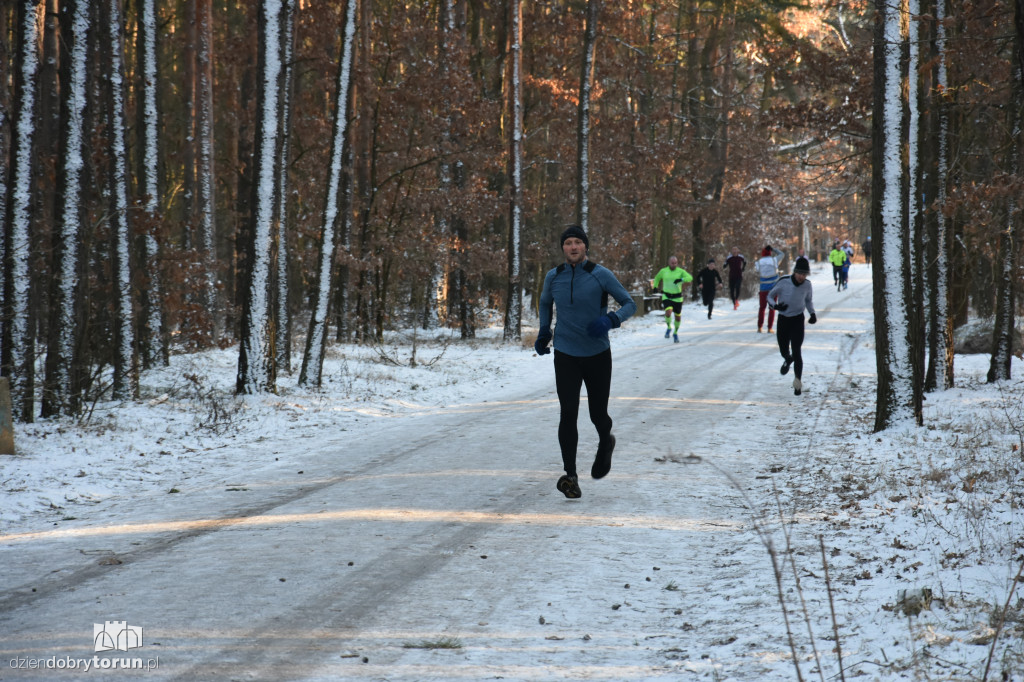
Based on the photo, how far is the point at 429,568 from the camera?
540 cm

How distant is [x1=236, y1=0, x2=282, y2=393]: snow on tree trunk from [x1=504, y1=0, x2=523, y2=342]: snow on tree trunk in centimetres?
1007

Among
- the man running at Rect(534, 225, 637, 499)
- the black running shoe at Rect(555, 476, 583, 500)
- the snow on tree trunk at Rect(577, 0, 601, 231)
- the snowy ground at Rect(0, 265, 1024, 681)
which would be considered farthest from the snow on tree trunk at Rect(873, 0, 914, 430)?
the snow on tree trunk at Rect(577, 0, 601, 231)

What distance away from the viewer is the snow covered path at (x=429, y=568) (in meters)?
4.15

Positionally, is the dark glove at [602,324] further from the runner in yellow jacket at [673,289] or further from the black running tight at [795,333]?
the runner in yellow jacket at [673,289]

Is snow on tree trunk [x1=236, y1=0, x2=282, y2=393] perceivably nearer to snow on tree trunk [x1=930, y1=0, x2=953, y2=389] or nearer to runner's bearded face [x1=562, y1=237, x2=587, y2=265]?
runner's bearded face [x1=562, y1=237, x2=587, y2=265]

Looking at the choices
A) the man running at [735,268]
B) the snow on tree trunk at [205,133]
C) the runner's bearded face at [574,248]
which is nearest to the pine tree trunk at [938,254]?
the runner's bearded face at [574,248]

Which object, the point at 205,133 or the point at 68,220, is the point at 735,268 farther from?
the point at 68,220

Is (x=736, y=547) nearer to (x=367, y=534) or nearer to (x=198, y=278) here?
(x=367, y=534)

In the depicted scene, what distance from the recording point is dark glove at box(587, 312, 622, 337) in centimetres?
694

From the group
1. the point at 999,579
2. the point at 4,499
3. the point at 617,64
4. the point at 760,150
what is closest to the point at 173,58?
the point at 617,64

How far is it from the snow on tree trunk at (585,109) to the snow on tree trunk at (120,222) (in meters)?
12.7

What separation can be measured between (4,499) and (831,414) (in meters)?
9.99

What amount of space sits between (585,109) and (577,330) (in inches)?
669

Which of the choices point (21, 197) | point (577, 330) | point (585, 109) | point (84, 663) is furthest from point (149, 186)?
point (84, 663)
